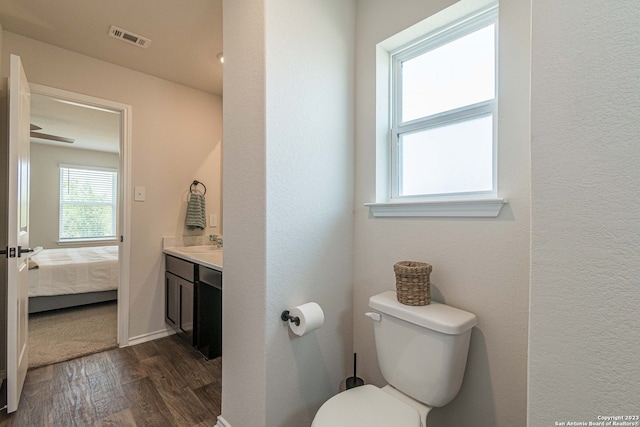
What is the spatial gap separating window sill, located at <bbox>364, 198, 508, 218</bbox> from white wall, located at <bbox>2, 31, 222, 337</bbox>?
2025mm

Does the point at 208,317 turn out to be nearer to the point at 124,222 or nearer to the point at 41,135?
the point at 124,222

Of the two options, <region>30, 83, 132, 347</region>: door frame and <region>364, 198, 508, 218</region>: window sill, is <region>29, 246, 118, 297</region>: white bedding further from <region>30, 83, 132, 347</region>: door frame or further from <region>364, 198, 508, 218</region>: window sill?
<region>364, 198, 508, 218</region>: window sill

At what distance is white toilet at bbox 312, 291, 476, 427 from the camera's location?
3.38 feet

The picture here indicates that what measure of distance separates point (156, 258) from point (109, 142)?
11.5 ft

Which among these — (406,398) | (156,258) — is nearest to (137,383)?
(156,258)

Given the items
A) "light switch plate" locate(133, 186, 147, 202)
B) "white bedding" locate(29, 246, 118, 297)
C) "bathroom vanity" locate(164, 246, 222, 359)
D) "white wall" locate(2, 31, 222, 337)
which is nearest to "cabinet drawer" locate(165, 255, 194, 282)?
"bathroom vanity" locate(164, 246, 222, 359)

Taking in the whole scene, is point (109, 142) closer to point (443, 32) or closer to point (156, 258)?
point (156, 258)

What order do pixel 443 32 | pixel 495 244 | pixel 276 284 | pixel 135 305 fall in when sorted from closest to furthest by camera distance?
pixel 495 244 < pixel 276 284 < pixel 443 32 < pixel 135 305

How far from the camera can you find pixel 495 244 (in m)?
1.11

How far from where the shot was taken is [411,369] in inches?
44.7

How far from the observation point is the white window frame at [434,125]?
118cm

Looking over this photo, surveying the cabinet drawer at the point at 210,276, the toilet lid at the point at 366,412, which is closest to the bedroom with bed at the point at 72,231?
the cabinet drawer at the point at 210,276

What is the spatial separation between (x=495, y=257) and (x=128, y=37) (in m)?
2.68

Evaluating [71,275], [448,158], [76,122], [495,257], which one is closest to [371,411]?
[495,257]
